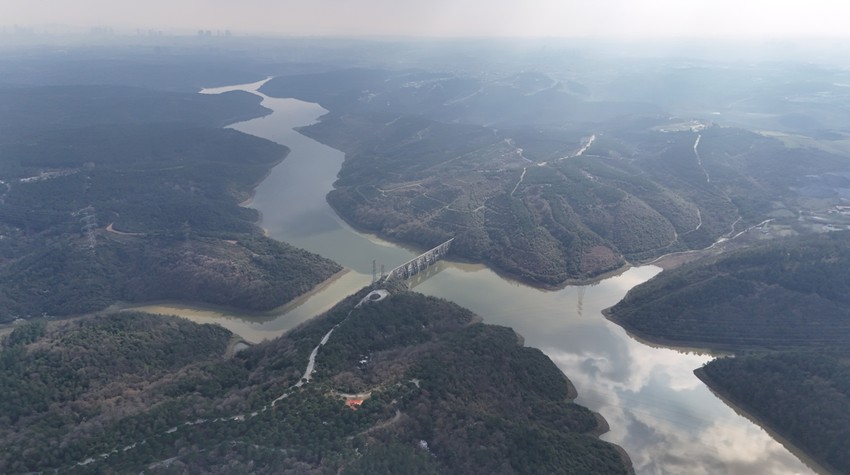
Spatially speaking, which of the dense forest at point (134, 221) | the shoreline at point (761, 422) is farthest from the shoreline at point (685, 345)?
the dense forest at point (134, 221)

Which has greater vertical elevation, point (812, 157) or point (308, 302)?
point (812, 157)

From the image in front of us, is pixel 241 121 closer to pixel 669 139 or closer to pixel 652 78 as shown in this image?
pixel 669 139

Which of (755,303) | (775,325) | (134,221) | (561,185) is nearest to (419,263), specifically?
(561,185)

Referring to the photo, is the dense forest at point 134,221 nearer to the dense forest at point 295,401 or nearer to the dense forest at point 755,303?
the dense forest at point 295,401

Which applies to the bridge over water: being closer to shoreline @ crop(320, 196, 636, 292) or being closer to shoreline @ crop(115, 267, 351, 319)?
shoreline @ crop(320, 196, 636, 292)

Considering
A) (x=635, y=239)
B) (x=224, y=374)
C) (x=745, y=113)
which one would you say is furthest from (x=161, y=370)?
(x=745, y=113)

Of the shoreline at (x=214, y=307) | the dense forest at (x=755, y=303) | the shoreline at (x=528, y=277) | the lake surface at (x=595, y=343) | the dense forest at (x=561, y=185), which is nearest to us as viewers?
the lake surface at (x=595, y=343)
